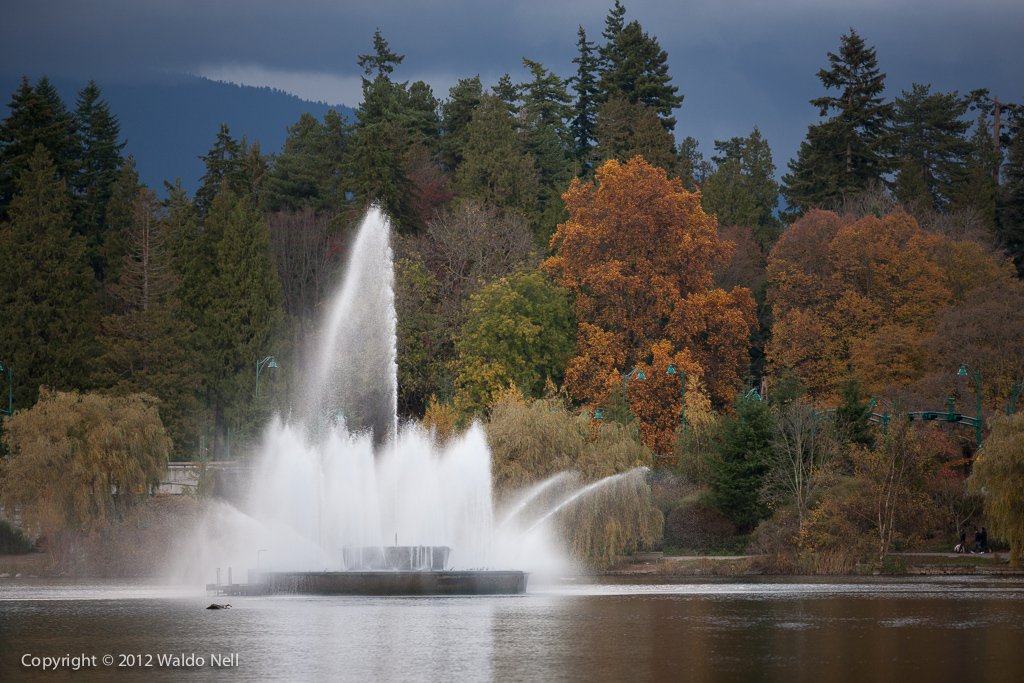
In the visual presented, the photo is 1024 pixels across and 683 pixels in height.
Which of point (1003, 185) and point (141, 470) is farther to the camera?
point (1003, 185)

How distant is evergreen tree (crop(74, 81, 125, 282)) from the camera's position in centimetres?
11469

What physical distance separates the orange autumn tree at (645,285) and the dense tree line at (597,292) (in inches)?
7.4

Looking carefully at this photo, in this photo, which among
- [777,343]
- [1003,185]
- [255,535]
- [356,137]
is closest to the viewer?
[255,535]

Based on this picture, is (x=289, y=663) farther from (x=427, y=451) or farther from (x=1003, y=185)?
(x=1003, y=185)

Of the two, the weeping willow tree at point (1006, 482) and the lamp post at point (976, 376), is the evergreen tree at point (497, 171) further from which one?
the weeping willow tree at point (1006, 482)

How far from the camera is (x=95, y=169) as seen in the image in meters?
125

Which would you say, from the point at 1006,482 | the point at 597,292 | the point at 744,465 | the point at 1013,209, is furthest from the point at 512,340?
the point at 1013,209

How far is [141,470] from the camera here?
68.0 metres

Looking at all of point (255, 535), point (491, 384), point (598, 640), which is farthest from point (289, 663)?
point (491, 384)

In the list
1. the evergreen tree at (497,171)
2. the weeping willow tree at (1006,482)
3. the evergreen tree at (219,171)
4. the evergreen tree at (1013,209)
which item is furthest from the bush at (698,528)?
the evergreen tree at (219,171)

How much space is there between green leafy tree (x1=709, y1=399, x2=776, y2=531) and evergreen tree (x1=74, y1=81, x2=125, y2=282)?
56126 millimetres

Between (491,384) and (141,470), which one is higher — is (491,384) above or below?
above

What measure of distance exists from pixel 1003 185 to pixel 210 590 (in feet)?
306

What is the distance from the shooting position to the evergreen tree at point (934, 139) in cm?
13188
